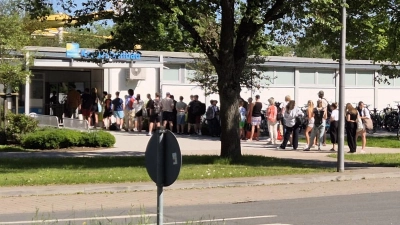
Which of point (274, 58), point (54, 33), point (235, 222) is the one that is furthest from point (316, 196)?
point (54, 33)

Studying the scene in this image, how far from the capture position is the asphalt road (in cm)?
1116

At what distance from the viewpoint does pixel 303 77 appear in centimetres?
4503

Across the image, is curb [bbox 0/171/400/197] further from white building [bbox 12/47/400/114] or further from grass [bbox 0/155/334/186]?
white building [bbox 12/47/400/114]

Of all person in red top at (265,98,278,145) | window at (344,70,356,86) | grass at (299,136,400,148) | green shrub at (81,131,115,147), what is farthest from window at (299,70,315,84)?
green shrub at (81,131,115,147)

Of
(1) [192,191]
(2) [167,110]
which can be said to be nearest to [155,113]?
(2) [167,110]

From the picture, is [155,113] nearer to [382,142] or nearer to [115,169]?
[382,142]

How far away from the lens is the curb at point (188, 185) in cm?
1466

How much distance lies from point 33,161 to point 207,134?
13.5 meters

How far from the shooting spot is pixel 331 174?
18141mm

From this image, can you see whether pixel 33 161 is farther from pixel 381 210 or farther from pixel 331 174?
pixel 381 210

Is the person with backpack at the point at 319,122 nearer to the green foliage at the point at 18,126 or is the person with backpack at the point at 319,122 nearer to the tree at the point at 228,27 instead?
the tree at the point at 228,27

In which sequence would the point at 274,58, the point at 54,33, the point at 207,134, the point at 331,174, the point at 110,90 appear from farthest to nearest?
the point at 54,33, the point at 274,58, the point at 110,90, the point at 207,134, the point at 331,174

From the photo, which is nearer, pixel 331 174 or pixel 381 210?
pixel 381 210

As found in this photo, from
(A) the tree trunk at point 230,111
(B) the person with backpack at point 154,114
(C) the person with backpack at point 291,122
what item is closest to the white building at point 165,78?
(B) the person with backpack at point 154,114
